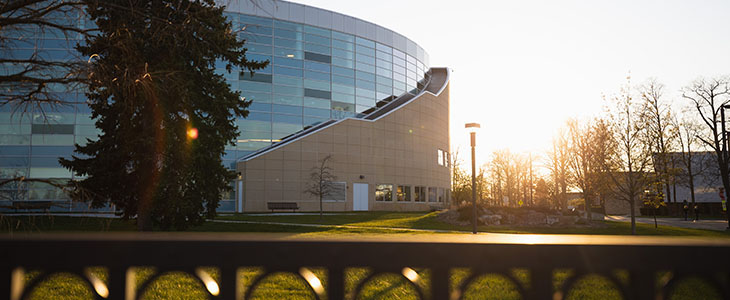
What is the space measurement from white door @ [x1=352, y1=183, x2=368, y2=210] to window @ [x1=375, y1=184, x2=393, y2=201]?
4.82ft

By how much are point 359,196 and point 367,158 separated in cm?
376

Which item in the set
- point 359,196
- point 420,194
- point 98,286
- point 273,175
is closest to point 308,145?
point 273,175

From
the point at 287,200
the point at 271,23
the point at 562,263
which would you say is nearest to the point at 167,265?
the point at 562,263

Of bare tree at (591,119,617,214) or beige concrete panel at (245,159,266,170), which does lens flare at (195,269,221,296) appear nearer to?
bare tree at (591,119,617,214)

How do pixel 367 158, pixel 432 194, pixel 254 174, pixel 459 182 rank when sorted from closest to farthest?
pixel 254 174 → pixel 367 158 → pixel 432 194 → pixel 459 182

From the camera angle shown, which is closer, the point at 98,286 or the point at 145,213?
the point at 98,286

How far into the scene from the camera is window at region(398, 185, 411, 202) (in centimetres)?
4784

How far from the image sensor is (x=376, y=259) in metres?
1.37

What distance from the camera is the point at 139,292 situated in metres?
1.42

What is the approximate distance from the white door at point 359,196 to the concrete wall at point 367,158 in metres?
0.37

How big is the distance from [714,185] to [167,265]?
212 ft

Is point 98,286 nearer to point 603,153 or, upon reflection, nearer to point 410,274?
point 410,274

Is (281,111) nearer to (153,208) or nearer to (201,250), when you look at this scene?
(153,208)

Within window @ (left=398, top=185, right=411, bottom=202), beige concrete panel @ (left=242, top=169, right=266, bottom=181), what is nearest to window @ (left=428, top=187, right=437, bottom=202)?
window @ (left=398, top=185, right=411, bottom=202)
